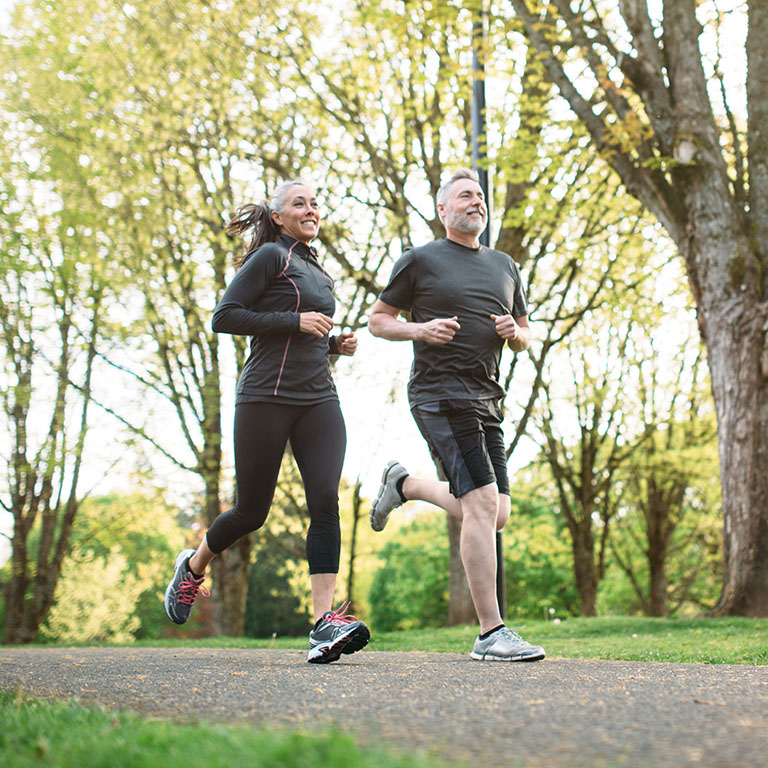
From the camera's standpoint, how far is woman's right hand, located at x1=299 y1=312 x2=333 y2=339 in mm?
4547

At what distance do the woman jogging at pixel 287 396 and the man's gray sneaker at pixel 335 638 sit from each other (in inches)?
7.1

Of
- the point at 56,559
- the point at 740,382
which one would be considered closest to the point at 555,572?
the point at 56,559

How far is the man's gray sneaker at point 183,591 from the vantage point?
504 centimetres

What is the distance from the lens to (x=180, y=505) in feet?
51.8

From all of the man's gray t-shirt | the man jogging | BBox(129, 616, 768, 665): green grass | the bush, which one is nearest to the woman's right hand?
the man jogging

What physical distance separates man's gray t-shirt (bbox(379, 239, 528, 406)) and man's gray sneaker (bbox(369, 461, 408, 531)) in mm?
572

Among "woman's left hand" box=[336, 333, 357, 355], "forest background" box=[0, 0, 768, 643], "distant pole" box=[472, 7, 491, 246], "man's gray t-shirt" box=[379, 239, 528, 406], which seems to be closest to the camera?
"man's gray t-shirt" box=[379, 239, 528, 406]

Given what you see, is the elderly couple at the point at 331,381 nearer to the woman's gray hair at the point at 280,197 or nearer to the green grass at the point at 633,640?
the woman's gray hair at the point at 280,197

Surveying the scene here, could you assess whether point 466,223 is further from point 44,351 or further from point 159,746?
point 44,351

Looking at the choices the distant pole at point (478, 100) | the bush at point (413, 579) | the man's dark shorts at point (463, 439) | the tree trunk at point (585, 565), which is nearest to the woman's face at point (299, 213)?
the man's dark shorts at point (463, 439)

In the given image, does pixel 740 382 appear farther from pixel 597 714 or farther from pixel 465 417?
pixel 597 714

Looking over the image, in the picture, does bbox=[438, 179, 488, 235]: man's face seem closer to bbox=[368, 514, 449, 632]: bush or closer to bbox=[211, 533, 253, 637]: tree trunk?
bbox=[211, 533, 253, 637]: tree trunk

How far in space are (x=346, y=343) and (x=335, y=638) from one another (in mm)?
1679

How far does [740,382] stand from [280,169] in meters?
8.03
